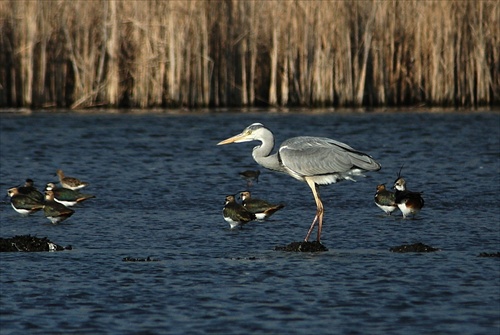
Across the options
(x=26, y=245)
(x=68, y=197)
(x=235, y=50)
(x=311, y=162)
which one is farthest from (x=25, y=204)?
(x=235, y=50)

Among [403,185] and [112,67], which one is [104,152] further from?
[403,185]

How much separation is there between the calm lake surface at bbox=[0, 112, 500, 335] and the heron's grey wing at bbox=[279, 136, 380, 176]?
654 millimetres

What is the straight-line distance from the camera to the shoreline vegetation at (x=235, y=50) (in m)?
22.5

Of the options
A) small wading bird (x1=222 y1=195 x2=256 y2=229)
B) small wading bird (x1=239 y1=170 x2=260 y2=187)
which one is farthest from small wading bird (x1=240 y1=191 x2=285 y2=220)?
small wading bird (x1=239 y1=170 x2=260 y2=187)

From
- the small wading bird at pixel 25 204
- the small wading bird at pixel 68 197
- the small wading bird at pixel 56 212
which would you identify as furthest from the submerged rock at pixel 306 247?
the small wading bird at pixel 68 197

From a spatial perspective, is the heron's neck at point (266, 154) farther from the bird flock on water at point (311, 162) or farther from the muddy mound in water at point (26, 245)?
the muddy mound in water at point (26, 245)

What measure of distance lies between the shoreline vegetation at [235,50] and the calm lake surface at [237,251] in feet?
11.2

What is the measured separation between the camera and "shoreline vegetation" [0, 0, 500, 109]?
886 inches

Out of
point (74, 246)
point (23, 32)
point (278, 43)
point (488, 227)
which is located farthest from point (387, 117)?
point (74, 246)

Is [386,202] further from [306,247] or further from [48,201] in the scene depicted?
[48,201]

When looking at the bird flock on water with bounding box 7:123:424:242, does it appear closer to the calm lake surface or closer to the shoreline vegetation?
the calm lake surface

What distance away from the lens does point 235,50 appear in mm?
23344

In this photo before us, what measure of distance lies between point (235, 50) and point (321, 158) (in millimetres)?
13347

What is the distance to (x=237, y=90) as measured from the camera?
23.7 meters
